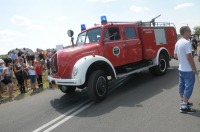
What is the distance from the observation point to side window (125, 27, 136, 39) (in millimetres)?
9307

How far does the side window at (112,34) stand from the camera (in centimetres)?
855

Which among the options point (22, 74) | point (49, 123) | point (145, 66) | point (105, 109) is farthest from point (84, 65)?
point (22, 74)

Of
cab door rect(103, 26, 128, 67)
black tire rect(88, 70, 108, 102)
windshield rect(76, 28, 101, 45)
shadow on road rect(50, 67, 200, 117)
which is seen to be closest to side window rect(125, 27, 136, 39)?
cab door rect(103, 26, 128, 67)

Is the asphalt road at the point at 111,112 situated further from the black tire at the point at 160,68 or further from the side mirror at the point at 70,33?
the side mirror at the point at 70,33

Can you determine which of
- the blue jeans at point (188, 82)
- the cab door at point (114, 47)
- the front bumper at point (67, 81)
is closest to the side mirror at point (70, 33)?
the cab door at point (114, 47)

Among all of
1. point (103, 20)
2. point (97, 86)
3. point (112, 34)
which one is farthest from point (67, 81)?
point (103, 20)

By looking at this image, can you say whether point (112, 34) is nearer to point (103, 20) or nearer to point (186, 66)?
point (103, 20)

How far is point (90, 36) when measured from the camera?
8.90 m

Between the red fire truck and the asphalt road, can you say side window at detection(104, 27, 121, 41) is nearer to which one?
the red fire truck

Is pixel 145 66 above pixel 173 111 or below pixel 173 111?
above

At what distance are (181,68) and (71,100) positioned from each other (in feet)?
12.7

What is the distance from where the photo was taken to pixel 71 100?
822cm

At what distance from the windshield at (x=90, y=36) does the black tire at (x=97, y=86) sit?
1.42 metres

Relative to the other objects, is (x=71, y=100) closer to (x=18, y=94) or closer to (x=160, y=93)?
(x=160, y=93)
